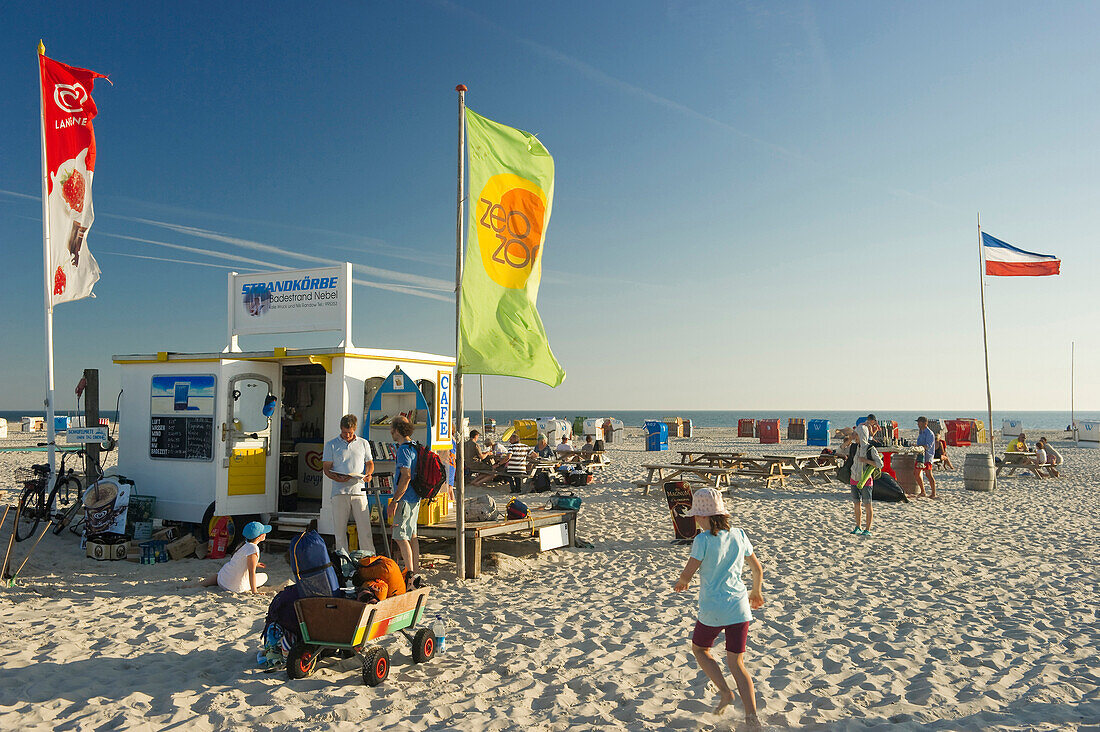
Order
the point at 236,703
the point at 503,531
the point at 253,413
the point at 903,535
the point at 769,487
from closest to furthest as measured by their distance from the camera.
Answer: the point at 236,703
the point at 503,531
the point at 253,413
the point at 903,535
the point at 769,487

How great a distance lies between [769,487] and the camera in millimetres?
15609

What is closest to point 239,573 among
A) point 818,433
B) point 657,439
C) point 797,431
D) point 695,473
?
point 695,473

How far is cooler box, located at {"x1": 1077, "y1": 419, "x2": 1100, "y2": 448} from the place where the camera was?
37.2m

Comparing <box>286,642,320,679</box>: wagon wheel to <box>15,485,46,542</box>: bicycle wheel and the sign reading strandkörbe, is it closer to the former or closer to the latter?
the sign reading strandkörbe

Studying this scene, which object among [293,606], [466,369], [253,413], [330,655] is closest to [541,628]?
[330,655]

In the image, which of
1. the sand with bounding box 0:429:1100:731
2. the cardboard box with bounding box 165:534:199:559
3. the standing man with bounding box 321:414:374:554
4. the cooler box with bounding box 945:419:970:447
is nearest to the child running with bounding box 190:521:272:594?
the sand with bounding box 0:429:1100:731

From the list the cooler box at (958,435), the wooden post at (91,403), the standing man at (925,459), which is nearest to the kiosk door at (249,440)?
the wooden post at (91,403)

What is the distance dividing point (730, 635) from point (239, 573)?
5.07m

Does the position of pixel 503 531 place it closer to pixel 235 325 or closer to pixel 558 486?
pixel 235 325

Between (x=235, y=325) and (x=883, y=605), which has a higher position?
(x=235, y=325)

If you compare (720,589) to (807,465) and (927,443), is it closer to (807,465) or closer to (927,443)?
(927,443)

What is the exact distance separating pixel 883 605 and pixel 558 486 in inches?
407

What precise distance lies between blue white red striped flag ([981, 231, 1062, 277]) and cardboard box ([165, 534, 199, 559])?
18.3 meters

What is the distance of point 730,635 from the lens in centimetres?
398
